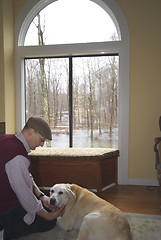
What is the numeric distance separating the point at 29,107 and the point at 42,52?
3.04 feet

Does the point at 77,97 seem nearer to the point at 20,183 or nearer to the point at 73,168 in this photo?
the point at 73,168

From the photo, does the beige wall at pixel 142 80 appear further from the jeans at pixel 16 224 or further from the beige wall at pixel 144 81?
the jeans at pixel 16 224

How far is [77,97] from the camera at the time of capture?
3.60m

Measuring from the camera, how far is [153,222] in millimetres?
2125

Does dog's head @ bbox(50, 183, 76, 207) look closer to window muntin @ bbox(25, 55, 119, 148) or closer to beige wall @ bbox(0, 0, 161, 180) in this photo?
beige wall @ bbox(0, 0, 161, 180)

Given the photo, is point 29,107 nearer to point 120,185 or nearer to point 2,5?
point 2,5

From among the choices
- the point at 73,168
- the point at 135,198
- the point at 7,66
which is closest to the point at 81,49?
the point at 7,66

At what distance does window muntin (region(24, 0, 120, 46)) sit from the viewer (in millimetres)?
3424

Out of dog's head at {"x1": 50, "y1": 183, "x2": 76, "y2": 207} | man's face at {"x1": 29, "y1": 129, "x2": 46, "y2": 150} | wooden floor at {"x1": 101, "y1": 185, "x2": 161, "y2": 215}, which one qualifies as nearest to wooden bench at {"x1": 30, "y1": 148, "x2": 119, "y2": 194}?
wooden floor at {"x1": 101, "y1": 185, "x2": 161, "y2": 215}

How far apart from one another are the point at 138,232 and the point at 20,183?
3.82ft

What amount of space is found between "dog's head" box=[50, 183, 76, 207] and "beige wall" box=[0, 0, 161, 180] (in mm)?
1581

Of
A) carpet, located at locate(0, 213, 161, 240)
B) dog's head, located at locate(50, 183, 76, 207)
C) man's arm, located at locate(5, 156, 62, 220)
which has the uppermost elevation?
man's arm, located at locate(5, 156, 62, 220)

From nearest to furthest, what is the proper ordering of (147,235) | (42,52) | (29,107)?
(147,235), (42,52), (29,107)

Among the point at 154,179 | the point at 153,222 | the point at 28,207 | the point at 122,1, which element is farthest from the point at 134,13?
the point at 28,207
